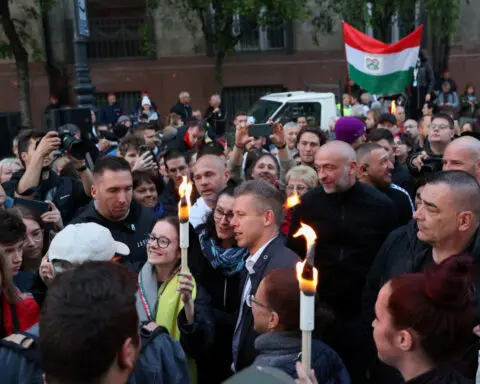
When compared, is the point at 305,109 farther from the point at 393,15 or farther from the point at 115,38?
the point at 115,38

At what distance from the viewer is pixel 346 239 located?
488 centimetres

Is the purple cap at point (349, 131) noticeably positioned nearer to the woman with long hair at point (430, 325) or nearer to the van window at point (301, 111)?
the woman with long hair at point (430, 325)

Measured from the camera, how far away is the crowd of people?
232 cm

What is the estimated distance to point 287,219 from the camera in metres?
5.75

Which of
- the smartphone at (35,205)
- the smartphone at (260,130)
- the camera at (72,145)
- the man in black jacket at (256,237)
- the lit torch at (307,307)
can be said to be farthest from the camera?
the smartphone at (260,130)

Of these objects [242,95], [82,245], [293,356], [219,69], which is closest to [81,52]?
[82,245]

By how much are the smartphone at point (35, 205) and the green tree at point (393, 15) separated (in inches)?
615

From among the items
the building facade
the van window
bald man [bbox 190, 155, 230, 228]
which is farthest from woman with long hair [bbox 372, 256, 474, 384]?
the building facade

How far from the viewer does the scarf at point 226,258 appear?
4.39 metres

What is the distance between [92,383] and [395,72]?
968 centimetres

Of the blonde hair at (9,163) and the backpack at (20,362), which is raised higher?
the blonde hair at (9,163)

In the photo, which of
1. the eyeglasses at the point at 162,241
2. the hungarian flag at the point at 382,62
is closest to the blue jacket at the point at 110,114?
the hungarian flag at the point at 382,62

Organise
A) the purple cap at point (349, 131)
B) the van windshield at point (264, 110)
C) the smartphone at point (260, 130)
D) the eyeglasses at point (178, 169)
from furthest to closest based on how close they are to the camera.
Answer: the van windshield at point (264, 110)
the purple cap at point (349, 131)
the smartphone at point (260, 130)
the eyeglasses at point (178, 169)

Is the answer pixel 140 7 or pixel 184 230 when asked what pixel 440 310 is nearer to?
pixel 184 230
